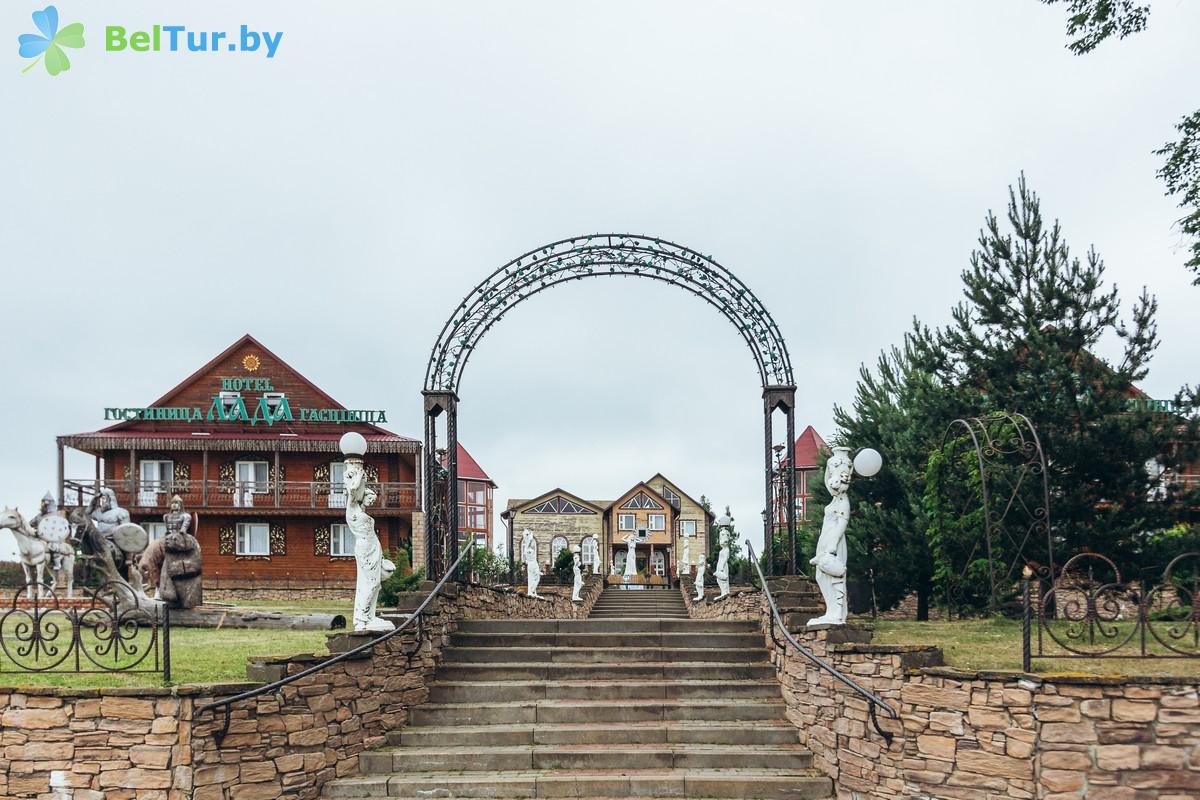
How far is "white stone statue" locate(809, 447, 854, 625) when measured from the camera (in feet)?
31.1

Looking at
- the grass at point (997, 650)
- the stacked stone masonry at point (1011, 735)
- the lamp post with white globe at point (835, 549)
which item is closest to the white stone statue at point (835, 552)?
the lamp post with white globe at point (835, 549)

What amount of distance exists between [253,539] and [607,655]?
80.1ft

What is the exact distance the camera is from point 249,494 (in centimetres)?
3325

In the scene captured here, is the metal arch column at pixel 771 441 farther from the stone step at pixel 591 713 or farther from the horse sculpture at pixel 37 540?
the horse sculpture at pixel 37 540

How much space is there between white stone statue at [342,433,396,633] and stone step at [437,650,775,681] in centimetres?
180

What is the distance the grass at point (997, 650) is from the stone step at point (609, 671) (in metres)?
1.50

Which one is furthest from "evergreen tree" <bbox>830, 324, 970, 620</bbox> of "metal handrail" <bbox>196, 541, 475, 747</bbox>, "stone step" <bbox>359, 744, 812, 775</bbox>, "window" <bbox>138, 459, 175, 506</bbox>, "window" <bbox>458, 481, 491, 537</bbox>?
"window" <bbox>458, 481, 491, 537</bbox>

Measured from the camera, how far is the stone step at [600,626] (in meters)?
12.4

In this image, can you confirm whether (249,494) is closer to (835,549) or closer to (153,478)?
(153,478)

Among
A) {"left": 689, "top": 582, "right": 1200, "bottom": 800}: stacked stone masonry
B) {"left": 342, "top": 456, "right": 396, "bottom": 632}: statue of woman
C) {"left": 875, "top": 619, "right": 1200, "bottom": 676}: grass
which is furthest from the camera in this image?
{"left": 342, "top": 456, "right": 396, "bottom": 632}: statue of woman

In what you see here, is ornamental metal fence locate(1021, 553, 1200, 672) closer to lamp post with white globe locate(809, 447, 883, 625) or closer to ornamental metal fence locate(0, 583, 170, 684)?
lamp post with white globe locate(809, 447, 883, 625)

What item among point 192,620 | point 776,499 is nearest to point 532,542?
point 776,499

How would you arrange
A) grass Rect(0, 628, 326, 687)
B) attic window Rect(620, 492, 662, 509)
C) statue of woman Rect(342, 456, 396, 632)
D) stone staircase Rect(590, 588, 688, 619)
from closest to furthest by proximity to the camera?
grass Rect(0, 628, 326, 687)
statue of woman Rect(342, 456, 396, 632)
stone staircase Rect(590, 588, 688, 619)
attic window Rect(620, 492, 662, 509)

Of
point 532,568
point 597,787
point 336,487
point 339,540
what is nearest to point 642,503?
point 339,540
